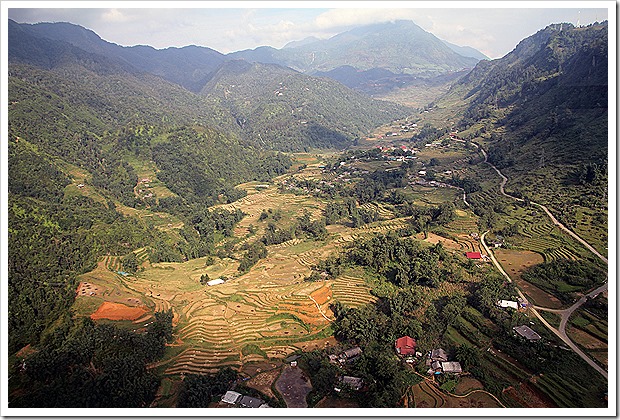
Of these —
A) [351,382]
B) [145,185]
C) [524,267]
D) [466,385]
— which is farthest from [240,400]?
[145,185]

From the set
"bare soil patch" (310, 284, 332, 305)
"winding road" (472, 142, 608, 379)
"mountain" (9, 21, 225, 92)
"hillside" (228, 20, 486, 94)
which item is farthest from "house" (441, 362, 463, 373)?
"hillside" (228, 20, 486, 94)

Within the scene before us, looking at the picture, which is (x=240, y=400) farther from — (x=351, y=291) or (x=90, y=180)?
(x=90, y=180)

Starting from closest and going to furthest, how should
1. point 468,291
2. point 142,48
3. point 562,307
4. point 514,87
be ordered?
1. point 562,307
2. point 468,291
3. point 514,87
4. point 142,48

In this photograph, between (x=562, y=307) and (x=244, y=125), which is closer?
(x=562, y=307)

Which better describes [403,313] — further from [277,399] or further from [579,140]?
[579,140]

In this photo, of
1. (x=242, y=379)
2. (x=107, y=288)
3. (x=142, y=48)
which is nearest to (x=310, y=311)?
(x=242, y=379)

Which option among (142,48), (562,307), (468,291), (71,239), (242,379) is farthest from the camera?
(142,48)

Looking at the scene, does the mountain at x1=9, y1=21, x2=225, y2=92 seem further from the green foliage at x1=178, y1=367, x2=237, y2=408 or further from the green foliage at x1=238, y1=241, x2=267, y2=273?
the green foliage at x1=178, y1=367, x2=237, y2=408
